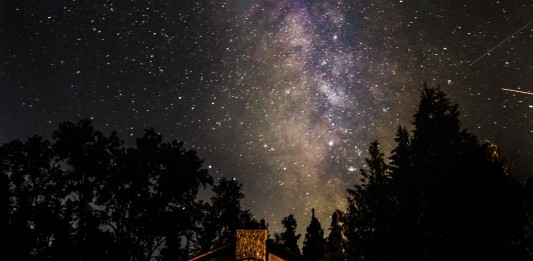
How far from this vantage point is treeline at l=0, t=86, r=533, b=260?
1459 centimetres

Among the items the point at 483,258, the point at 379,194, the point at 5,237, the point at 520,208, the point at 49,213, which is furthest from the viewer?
the point at 49,213

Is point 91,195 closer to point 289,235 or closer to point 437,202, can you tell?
point 437,202

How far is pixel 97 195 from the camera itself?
30.5 metres

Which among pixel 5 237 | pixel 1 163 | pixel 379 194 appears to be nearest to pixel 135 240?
pixel 5 237

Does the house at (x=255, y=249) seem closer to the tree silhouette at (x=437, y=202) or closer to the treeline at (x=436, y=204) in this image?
the treeline at (x=436, y=204)

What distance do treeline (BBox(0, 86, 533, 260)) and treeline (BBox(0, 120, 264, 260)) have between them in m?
0.08

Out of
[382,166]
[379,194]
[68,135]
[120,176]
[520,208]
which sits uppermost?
[68,135]

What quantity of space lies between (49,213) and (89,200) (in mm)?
2967

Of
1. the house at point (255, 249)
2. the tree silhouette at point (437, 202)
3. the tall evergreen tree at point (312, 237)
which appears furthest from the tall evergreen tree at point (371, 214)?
the tall evergreen tree at point (312, 237)

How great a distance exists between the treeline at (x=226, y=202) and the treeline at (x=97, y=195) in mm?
84

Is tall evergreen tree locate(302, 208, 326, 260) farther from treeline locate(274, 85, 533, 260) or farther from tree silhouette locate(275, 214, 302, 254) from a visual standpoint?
treeline locate(274, 85, 533, 260)

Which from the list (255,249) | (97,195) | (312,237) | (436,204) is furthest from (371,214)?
(312,237)

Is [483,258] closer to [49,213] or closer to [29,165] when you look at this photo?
[49,213]

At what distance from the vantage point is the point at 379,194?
1698cm
